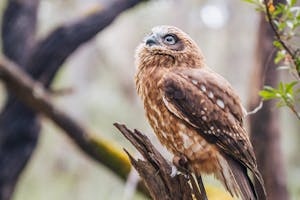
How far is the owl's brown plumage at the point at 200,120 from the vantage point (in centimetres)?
262

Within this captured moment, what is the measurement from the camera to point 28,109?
16.7 ft

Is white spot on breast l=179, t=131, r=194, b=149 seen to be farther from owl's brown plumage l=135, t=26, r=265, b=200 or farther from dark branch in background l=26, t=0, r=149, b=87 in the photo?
dark branch in background l=26, t=0, r=149, b=87

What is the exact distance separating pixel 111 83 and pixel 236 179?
21.8 ft

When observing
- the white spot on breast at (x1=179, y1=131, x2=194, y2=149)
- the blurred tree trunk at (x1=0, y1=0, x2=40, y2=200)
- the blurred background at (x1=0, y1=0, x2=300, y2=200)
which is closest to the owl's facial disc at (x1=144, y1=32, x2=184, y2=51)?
the white spot on breast at (x1=179, y1=131, x2=194, y2=149)

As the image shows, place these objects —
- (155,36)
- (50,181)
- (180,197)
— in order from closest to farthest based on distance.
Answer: (180,197), (155,36), (50,181)

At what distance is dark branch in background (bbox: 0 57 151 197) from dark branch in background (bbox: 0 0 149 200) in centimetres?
21

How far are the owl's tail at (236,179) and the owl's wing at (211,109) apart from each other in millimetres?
35

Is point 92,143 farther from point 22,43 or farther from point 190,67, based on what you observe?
point 190,67

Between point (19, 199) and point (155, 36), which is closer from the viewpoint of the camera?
point (155, 36)

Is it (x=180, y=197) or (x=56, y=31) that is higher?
(x=56, y=31)

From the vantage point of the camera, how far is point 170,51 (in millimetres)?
2848

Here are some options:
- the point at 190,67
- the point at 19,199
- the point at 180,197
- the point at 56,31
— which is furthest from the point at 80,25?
the point at 19,199

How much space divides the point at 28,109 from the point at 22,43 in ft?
1.71

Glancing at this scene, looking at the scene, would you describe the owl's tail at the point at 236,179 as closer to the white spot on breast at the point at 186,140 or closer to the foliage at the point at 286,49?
the white spot on breast at the point at 186,140
